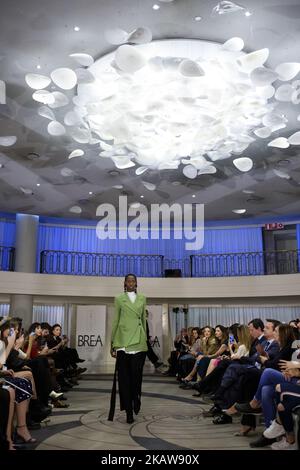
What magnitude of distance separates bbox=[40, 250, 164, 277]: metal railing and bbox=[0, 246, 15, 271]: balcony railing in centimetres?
102

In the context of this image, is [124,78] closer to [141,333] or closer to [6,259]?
[141,333]

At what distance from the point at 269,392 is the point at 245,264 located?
12.0 metres

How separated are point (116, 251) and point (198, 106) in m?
9.95

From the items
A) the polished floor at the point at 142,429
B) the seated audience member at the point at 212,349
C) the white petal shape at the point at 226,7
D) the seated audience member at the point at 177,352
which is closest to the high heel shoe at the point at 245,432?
the polished floor at the point at 142,429

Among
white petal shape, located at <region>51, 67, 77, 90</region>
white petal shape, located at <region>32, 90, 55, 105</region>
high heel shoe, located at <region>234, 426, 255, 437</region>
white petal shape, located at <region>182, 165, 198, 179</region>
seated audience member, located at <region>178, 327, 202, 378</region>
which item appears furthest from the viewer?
white petal shape, located at <region>182, 165, 198, 179</region>

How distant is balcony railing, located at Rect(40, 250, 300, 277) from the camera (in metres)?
15.4

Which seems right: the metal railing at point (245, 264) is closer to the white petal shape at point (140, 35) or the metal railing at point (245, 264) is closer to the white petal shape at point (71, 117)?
the white petal shape at point (71, 117)

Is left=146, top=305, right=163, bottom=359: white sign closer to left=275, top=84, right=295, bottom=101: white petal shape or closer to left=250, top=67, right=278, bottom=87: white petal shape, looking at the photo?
left=275, top=84, right=295, bottom=101: white petal shape

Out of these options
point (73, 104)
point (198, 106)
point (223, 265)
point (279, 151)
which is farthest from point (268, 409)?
point (223, 265)

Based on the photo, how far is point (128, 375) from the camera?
5070mm

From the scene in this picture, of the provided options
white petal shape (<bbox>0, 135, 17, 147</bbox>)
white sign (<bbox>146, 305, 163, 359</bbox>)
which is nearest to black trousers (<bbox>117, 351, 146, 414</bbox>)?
white petal shape (<bbox>0, 135, 17, 147</bbox>)

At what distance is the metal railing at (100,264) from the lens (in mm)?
15312

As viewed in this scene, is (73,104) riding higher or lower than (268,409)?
higher

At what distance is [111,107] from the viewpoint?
706 cm
